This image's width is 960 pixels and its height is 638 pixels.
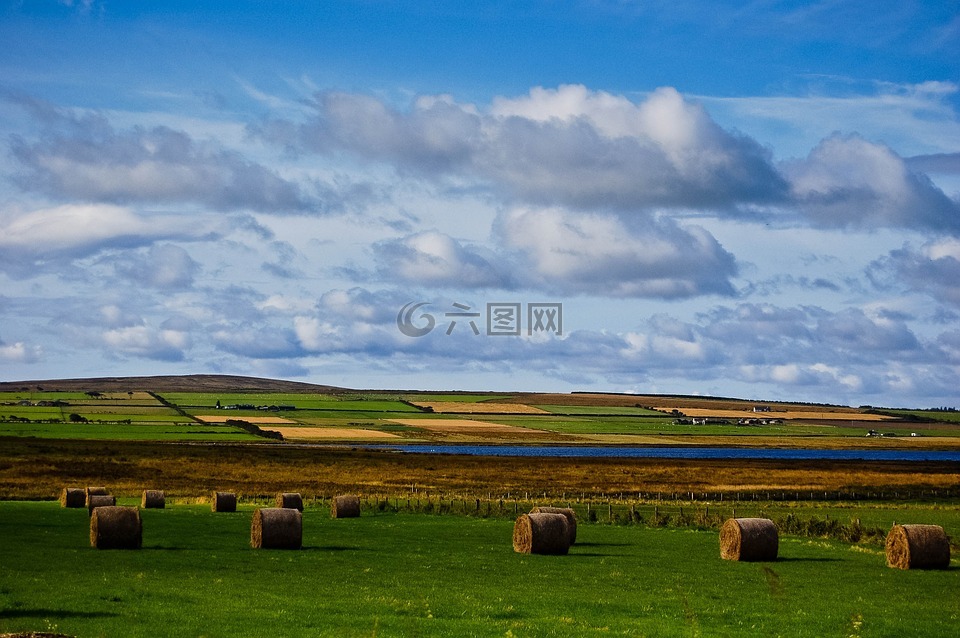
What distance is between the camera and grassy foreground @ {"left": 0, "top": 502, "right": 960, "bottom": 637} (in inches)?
860

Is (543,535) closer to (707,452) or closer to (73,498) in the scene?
(73,498)

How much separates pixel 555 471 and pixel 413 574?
79566mm

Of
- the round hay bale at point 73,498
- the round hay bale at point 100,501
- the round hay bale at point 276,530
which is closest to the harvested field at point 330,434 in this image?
the round hay bale at point 73,498

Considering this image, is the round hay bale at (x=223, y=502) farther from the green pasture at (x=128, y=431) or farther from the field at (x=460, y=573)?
the green pasture at (x=128, y=431)

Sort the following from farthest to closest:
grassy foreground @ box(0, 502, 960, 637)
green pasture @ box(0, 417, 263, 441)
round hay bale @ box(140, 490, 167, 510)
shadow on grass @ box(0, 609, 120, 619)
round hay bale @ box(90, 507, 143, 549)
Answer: green pasture @ box(0, 417, 263, 441)
round hay bale @ box(140, 490, 167, 510)
round hay bale @ box(90, 507, 143, 549)
grassy foreground @ box(0, 502, 960, 637)
shadow on grass @ box(0, 609, 120, 619)

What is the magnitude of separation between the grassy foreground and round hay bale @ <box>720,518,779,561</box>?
61 cm

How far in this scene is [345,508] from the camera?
52.3 metres

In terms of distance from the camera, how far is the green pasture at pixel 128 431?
14950 centimetres

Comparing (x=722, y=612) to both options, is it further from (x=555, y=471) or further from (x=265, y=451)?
(x=265, y=451)

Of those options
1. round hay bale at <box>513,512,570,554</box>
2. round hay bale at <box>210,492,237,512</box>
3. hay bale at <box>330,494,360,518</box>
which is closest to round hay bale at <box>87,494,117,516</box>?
round hay bale at <box>210,492,237,512</box>

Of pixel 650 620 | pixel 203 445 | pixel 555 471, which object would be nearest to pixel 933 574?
pixel 650 620

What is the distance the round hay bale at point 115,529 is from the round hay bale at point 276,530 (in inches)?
149

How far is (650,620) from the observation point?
2333 cm

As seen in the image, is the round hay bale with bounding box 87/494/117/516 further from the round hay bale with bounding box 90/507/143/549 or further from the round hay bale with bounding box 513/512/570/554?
the round hay bale with bounding box 513/512/570/554
